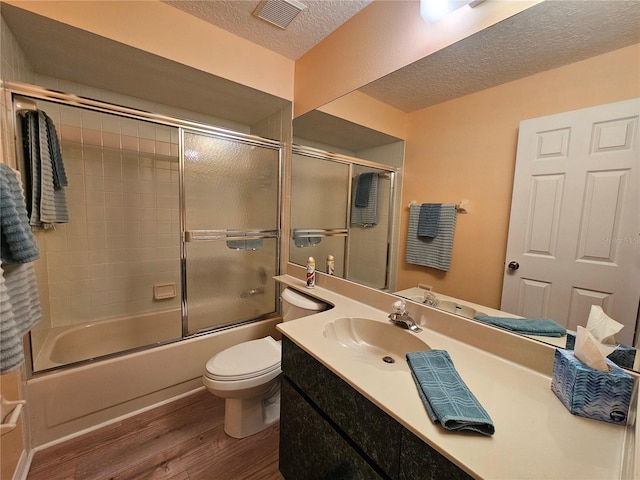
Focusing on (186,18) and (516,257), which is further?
(186,18)

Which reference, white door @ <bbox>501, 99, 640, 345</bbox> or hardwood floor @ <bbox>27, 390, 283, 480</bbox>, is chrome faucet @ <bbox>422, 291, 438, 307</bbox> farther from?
hardwood floor @ <bbox>27, 390, 283, 480</bbox>

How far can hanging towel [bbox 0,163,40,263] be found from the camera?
87 cm

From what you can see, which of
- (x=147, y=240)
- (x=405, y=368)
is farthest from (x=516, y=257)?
(x=147, y=240)

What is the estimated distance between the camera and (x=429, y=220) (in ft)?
3.97

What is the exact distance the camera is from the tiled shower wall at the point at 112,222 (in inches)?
75.1

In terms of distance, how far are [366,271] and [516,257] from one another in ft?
2.49

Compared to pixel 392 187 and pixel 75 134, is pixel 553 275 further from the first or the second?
pixel 75 134

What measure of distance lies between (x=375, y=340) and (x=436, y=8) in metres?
1.49

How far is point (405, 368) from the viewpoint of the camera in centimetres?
104

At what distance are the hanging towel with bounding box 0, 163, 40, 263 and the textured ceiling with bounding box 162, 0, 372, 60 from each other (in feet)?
4.19

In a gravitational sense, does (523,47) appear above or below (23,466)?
above

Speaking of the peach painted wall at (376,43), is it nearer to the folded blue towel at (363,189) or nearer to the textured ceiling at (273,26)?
the textured ceiling at (273,26)

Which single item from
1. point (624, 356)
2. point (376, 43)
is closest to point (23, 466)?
point (624, 356)

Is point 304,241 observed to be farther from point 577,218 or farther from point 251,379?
point 577,218
